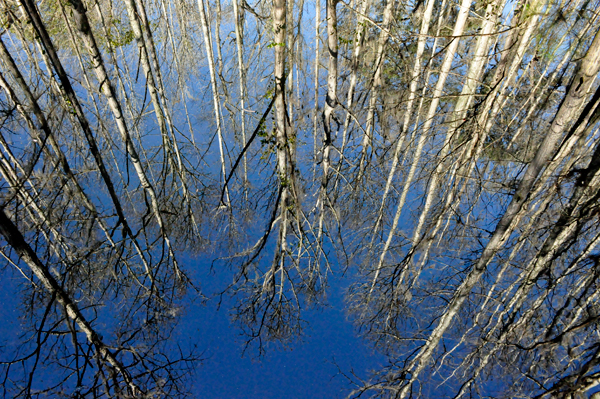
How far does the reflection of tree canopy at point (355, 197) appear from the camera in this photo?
13.1 feet

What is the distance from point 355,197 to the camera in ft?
23.8

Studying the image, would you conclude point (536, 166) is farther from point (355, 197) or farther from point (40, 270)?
point (40, 270)

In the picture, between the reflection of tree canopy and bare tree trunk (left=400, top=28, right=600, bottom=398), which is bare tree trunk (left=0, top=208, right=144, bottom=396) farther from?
Result: bare tree trunk (left=400, top=28, right=600, bottom=398)

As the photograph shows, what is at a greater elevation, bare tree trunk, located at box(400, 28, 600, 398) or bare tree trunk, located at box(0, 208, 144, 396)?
bare tree trunk, located at box(0, 208, 144, 396)

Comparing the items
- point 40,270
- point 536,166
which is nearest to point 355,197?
point 536,166

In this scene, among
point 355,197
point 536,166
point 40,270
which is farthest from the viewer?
point 355,197

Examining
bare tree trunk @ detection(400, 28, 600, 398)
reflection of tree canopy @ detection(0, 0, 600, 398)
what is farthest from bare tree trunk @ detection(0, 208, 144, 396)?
bare tree trunk @ detection(400, 28, 600, 398)

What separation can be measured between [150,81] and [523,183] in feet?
16.6

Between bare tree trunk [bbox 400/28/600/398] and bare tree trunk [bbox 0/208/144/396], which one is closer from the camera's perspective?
bare tree trunk [bbox 400/28/600/398]

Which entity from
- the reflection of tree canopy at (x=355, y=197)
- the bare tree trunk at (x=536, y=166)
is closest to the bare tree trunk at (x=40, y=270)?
the reflection of tree canopy at (x=355, y=197)

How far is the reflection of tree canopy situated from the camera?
4.01 meters

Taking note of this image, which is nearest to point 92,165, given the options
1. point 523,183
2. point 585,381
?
point 523,183

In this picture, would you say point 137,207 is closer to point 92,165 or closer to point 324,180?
point 92,165

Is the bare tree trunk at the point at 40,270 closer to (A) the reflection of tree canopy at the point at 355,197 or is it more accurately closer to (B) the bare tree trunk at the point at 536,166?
(A) the reflection of tree canopy at the point at 355,197
